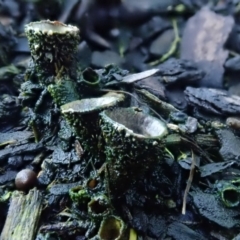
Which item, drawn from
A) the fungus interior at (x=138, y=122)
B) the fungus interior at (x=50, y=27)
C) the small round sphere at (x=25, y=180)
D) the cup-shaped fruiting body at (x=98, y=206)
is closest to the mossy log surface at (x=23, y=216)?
the small round sphere at (x=25, y=180)

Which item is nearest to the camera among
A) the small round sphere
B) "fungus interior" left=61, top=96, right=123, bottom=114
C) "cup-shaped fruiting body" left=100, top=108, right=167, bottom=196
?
"cup-shaped fruiting body" left=100, top=108, right=167, bottom=196

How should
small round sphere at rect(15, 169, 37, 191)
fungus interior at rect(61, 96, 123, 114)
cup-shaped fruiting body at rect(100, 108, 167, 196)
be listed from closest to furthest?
1. cup-shaped fruiting body at rect(100, 108, 167, 196)
2. fungus interior at rect(61, 96, 123, 114)
3. small round sphere at rect(15, 169, 37, 191)

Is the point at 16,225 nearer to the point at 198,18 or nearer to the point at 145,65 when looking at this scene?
the point at 145,65

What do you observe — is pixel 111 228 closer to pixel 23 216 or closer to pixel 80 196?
pixel 80 196

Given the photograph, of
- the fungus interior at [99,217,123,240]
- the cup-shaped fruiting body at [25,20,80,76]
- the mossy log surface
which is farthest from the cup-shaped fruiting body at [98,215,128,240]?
the cup-shaped fruiting body at [25,20,80,76]

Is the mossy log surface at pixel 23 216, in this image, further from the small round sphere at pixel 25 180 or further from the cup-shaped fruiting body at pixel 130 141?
the cup-shaped fruiting body at pixel 130 141

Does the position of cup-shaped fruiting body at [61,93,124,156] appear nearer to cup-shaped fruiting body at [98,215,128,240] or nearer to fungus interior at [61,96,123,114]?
fungus interior at [61,96,123,114]

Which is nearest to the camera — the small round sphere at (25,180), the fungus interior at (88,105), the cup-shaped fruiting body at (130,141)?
the cup-shaped fruiting body at (130,141)
